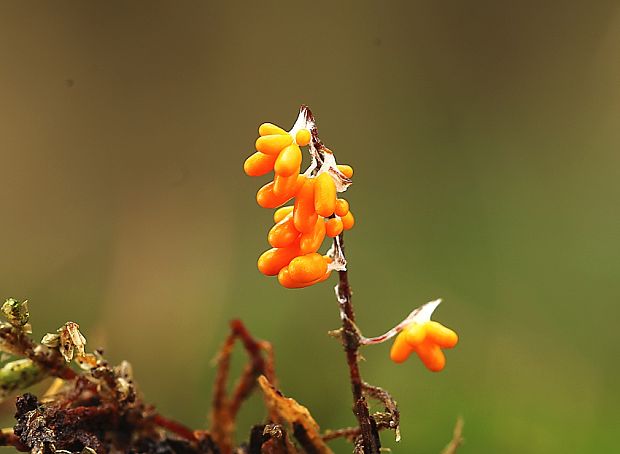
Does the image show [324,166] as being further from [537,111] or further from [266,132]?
[537,111]

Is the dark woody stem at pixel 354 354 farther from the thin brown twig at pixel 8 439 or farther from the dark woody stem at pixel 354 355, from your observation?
the thin brown twig at pixel 8 439

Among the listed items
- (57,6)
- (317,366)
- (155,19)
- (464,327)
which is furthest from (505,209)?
(57,6)

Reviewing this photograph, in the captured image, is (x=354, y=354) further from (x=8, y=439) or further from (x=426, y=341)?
(x=8, y=439)

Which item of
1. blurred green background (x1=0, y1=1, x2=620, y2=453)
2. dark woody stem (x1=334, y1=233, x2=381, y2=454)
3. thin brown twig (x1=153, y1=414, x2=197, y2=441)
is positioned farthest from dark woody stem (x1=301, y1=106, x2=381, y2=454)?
blurred green background (x1=0, y1=1, x2=620, y2=453)

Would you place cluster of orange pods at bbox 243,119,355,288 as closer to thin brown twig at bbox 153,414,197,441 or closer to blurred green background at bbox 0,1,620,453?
thin brown twig at bbox 153,414,197,441

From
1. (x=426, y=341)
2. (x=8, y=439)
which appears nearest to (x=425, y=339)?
(x=426, y=341)
